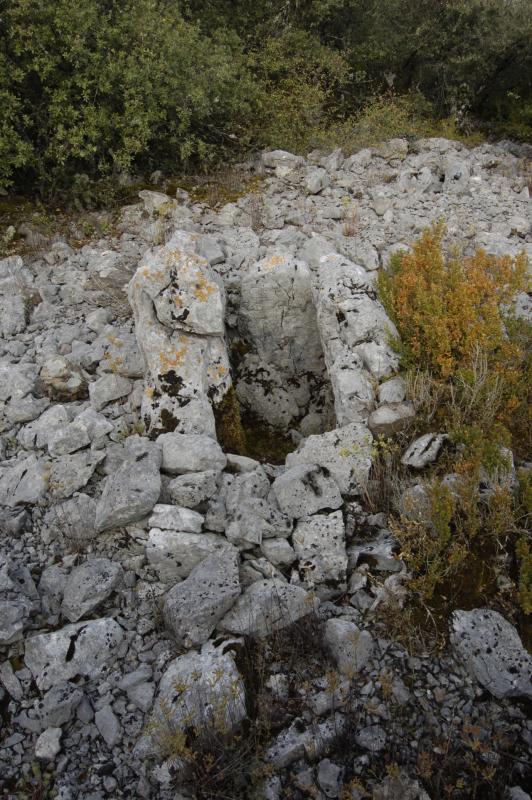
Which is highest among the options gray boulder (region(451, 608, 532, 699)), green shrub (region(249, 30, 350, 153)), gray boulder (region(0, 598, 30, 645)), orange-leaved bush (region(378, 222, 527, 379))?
green shrub (region(249, 30, 350, 153))

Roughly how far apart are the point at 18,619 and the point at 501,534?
383 centimetres

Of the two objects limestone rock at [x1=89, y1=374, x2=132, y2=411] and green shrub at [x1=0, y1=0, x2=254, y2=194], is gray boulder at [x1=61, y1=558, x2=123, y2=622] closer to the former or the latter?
limestone rock at [x1=89, y1=374, x2=132, y2=411]

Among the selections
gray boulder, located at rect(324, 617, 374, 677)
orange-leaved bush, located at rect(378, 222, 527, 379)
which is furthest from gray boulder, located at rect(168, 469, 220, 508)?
orange-leaved bush, located at rect(378, 222, 527, 379)

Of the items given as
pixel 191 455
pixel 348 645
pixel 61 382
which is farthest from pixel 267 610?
pixel 61 382

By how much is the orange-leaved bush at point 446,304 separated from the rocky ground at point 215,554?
1.10 ft

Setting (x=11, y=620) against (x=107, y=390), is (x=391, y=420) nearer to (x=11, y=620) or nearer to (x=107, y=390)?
(x=107, y=390)

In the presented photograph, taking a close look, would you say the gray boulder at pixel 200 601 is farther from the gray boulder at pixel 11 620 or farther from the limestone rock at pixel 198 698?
the gray boulder at pixel 11 620

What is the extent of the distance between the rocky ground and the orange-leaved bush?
0.33 m

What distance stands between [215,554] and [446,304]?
3.75 metres

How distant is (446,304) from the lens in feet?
19.7

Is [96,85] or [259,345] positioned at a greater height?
[96,85]

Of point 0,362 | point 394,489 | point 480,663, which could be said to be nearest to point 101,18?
point 0,362

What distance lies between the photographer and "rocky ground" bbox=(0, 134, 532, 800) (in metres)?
3.38

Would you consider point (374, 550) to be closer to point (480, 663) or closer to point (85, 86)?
point (480, 663)
